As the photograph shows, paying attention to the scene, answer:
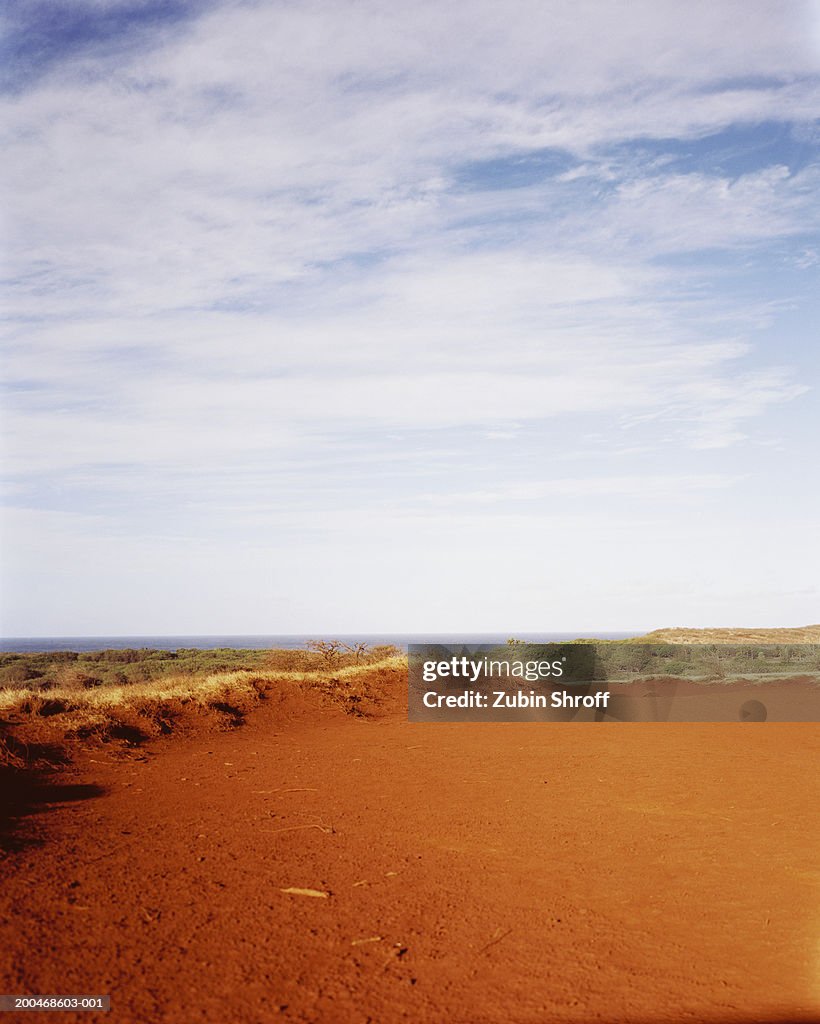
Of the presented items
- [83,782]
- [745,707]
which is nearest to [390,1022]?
[83,782]

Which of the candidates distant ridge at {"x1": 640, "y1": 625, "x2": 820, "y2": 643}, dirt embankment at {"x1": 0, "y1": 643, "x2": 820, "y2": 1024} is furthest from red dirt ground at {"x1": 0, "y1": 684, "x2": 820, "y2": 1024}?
distant ridge at {"x1": 640, "y1": 625, "x2": 820, "y2": 643}

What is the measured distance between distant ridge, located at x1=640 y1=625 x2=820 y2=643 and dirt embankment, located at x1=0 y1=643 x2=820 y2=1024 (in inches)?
996

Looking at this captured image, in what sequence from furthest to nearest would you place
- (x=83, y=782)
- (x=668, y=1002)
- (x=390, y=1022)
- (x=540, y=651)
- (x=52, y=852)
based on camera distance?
(x=540, y=651) → (x=83, y=782) → (x=52, y=852) → (x=668, y=1002) → (x=390, y=1022)

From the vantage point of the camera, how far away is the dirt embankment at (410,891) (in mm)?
4238

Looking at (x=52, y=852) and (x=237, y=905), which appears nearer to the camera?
(x=237, y=905)

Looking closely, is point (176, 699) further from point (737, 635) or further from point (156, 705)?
point (737, 635)

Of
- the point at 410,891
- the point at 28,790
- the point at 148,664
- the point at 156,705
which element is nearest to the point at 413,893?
the point at 410,891

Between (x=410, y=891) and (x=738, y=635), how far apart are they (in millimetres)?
35757

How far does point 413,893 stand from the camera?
578 centimetres

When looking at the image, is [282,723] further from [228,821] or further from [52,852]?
[52,852]

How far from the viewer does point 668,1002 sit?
4.22 metres

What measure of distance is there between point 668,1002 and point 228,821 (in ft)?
15.3

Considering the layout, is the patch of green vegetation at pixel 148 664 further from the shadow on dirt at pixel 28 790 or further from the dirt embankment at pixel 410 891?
the dirt embankment at pixel 410 891

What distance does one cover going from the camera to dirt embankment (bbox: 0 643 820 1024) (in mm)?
4238
